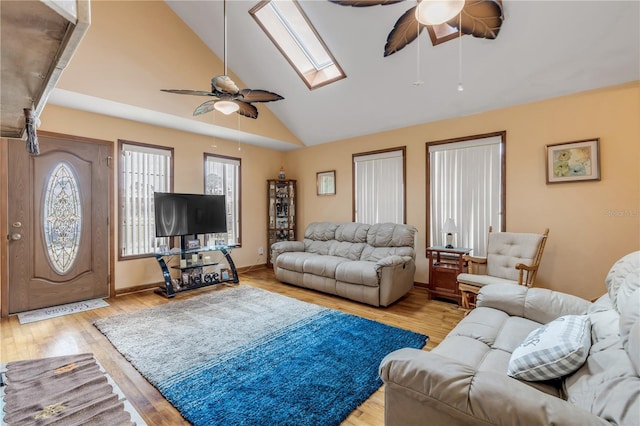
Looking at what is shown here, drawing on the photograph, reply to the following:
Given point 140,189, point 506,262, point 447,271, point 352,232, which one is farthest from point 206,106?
point 506,262

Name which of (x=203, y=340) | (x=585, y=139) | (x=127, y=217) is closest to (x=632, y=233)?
(x=585, y=139)

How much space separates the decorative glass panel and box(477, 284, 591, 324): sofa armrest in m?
4.91

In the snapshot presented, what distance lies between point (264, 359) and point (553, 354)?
1.99 m

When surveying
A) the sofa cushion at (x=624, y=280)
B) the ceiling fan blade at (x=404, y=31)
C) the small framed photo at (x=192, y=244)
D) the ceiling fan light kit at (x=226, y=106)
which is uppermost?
the ceiling fan blade at (x=404, y=31)

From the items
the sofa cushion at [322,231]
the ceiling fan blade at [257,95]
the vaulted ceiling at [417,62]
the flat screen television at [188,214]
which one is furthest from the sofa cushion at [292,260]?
the ceiling fan blade at [257,95]

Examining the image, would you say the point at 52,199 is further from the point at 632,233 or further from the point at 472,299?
the point at 632,233

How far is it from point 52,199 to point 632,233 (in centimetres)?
689

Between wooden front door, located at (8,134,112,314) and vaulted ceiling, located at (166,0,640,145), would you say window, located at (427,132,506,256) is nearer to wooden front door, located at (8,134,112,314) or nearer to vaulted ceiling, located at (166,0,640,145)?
vaulted ceiling, located at (166,0,640,145)

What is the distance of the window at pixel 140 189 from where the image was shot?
4.29 metres

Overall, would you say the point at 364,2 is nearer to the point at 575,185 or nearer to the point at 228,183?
the point at 575,185

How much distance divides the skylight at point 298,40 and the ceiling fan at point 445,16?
1687 millimetres

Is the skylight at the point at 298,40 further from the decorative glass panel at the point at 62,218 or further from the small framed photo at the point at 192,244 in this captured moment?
the decorative glass panel at the point at 62,218

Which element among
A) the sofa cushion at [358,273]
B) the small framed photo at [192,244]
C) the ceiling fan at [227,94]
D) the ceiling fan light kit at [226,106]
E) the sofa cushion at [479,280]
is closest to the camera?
the ceiling fan at [227,94]

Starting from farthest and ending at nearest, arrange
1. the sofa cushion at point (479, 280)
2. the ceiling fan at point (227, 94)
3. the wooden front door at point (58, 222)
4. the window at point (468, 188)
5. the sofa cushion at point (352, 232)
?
the sofa cushion at point (352, 232)
the window at point (468, 188)
the wooden front door at point (58, 222)
the sofa cushion at point (479, 280)
the ceiling fan at point (227, 94)
